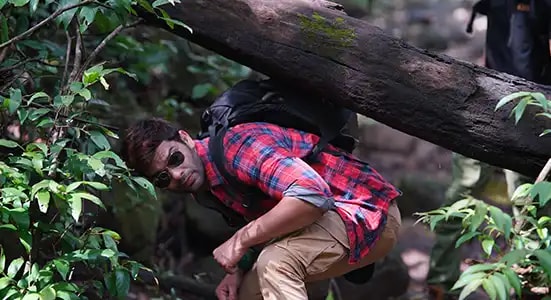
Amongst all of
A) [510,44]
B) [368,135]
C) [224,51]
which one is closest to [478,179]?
Answer: [510,44]

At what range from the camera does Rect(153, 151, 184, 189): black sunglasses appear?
331 cm

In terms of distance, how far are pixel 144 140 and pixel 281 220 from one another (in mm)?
651

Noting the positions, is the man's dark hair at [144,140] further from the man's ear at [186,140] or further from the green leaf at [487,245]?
the green leaf at [487,245]

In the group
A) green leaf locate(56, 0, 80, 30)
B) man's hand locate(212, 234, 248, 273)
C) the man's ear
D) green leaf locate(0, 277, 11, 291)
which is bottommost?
man's hand locate(212, 234, 248, 273)

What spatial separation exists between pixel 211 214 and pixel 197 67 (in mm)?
1082

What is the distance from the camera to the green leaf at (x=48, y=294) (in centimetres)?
273

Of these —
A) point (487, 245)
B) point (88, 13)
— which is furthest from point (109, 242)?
point (487, 245)

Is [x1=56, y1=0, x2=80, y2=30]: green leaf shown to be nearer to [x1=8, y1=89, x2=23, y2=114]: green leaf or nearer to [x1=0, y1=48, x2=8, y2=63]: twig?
[x1=8, y1=89, x2=23, y2=114]: green leaf

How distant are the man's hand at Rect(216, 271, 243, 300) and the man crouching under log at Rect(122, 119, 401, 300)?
0.06 m

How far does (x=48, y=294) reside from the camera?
9.00ft

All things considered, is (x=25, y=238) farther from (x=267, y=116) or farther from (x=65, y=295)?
(x=267, y=116)

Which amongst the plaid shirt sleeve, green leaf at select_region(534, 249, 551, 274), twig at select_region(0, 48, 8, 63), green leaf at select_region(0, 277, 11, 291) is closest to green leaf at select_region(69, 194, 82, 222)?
green leaf at select_region(0, 277, 11, 291)

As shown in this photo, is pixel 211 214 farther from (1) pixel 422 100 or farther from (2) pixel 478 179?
(1) pixel 422 100

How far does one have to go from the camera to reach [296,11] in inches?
140
